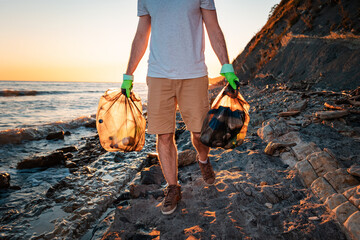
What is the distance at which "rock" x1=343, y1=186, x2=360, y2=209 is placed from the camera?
1.42 meters

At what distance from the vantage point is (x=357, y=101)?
3.30m

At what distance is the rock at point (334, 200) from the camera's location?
1.52 metres

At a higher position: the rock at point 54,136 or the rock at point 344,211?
the rock at point 344,211

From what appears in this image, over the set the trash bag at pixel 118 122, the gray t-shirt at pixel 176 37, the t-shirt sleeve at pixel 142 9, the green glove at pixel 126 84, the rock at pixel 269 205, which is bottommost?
the rock at pixel 269 205

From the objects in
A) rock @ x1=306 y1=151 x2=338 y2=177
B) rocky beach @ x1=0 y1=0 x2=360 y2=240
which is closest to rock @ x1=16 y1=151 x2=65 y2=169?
rocky beach @ x1=0 y1=0 x2=360 y2=240

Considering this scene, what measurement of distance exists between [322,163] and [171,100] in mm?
1595

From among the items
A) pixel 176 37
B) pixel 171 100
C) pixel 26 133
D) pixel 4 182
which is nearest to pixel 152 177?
pixel 171 100

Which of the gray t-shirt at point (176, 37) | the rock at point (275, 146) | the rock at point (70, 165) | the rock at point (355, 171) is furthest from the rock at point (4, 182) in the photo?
the rock at point (355, 171)

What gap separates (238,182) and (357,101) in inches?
108

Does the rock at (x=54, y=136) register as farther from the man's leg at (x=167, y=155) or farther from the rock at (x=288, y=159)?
the rock at (x=288, y=159)

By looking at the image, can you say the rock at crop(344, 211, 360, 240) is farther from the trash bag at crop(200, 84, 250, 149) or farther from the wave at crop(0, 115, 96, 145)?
the wave at crop(0, 115, 96, 145)

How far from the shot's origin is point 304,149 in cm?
238

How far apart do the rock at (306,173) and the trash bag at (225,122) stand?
802 millimetres

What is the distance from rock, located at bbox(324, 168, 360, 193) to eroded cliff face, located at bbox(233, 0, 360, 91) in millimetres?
3999
